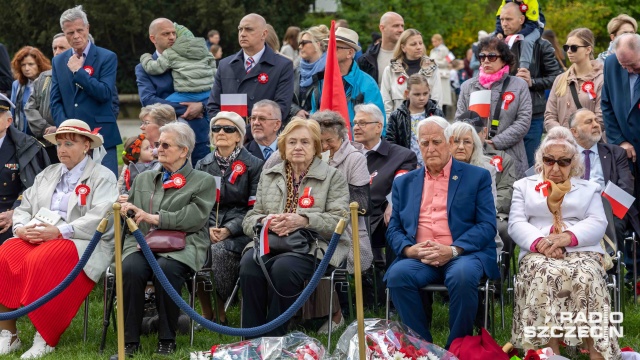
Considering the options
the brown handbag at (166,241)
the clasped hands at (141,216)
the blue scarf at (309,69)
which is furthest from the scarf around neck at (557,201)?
the blue scarf at (309,69)

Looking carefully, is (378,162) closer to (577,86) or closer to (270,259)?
(270,259)

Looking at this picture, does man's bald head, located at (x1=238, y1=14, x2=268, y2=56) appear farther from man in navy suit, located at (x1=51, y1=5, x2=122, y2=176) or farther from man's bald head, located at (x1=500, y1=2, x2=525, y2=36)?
man's bald head, located at (x1=500, y1=2, x2=525, y2=36)

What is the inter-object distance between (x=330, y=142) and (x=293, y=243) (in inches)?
44.9

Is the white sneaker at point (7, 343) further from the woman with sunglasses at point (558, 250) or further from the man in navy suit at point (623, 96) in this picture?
the man in navy suit at point (623, 96)

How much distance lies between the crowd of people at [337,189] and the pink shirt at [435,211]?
0.01 metres

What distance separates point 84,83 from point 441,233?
4.34m

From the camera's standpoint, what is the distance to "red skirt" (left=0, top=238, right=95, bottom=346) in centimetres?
804

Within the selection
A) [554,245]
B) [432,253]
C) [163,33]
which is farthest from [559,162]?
[163,33]

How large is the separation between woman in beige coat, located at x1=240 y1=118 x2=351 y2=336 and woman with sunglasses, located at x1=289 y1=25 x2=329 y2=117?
2.08m

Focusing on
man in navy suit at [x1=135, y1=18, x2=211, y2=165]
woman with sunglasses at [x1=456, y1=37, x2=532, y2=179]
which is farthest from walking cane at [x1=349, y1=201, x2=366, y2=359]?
man in navy suit at [x1=135, y1=18, x2=211, y2=165]

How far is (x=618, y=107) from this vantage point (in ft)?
30.5

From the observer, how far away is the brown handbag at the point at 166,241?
7.95 metres

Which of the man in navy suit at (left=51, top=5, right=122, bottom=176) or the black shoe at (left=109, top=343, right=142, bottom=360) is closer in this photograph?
the black shoe at (left=109, top=343, right=142, bottom=360)

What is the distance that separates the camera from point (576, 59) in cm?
995
